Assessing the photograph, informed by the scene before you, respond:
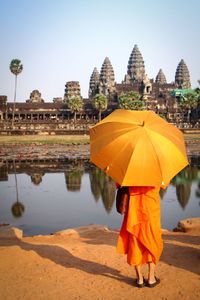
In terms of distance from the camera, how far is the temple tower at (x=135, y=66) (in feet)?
301

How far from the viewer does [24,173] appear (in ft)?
78.1

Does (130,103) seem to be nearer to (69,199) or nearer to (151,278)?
(69,199)

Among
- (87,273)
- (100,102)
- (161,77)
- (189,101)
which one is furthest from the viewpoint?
(161,77)

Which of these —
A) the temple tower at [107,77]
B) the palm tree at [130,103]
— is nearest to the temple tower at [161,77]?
the temple tower at [107,77]

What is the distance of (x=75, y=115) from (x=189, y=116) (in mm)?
19647

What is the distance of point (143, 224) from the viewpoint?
498 cm

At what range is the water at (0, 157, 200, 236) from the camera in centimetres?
Answer: 1220

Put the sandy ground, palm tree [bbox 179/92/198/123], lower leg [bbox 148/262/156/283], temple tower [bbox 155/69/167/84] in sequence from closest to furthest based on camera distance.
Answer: the sandy ground, lower leg [bbox 148/262/156/283], palm tree [bbox 179/92/198/123], temple tower [bbox 155/69/167/84]

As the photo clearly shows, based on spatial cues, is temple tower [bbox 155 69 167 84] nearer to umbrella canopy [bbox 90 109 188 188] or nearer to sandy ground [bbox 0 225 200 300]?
sandy ground [bbox 0 225 200 300]

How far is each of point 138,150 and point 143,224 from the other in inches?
38.1

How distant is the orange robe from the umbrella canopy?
303mm

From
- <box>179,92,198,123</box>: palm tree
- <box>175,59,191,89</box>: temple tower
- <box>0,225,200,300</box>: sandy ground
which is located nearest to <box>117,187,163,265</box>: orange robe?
<box>0,225,200,300</box>: sandy ground

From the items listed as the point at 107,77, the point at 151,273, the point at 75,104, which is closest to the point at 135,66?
the point at 107,77

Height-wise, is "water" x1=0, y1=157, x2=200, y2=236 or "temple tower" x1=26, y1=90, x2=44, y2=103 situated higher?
"temple tower" x1=26, y1=90, x2=44, y2=103
